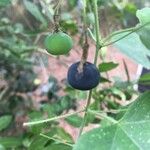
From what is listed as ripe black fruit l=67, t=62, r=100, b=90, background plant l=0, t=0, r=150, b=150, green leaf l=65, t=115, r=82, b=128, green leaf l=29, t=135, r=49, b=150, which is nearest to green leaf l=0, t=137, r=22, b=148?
background plant l=0, t=0, r=150, b=150

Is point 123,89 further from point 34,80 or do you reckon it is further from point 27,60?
point 34,80

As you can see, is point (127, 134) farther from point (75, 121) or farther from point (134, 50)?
point (75, 121)

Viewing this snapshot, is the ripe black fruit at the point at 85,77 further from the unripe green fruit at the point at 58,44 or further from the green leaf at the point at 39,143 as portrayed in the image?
the green leaf at the point at 39,143

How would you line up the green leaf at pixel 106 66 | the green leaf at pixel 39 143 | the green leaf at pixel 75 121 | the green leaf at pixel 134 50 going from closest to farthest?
the green leaf at pixel 134 50, the green leaf at pixel 39 143, the green leaf at pixel 106 66, the green leaf at pixel 75 121

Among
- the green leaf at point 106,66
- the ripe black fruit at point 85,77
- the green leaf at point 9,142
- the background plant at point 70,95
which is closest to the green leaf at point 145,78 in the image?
the background plant at point 70,95

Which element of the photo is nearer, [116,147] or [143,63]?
[116,147]

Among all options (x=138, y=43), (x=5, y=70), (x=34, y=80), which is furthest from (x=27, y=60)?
(x=138, y=43)

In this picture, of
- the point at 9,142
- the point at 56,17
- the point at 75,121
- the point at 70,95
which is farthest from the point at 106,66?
the point at 70,95
